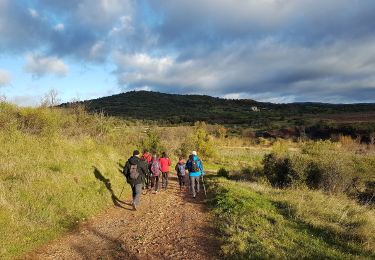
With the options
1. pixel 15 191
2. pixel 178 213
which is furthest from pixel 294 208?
pixel 15 191

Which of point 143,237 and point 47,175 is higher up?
point 47,175

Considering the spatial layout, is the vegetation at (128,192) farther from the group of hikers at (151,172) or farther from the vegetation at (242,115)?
the vegetation at (242,115)

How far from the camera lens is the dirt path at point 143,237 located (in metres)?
9.47

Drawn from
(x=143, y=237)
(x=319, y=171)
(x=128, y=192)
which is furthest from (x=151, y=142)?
(x=143, y=237)

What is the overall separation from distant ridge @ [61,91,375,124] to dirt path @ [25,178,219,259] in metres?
77.6

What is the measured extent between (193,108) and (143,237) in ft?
390

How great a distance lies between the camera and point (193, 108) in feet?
424

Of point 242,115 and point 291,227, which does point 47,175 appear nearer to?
point 291,227

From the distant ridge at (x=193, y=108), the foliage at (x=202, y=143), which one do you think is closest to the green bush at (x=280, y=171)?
the foliage at (x=202, y=143)

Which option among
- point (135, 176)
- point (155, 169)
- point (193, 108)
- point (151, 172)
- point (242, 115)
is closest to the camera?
point (135, 176)

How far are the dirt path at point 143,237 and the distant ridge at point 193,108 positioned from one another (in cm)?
7758

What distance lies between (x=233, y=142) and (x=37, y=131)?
47.3m

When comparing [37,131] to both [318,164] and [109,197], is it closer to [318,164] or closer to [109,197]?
[109,197]

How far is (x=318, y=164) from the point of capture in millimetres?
21234
